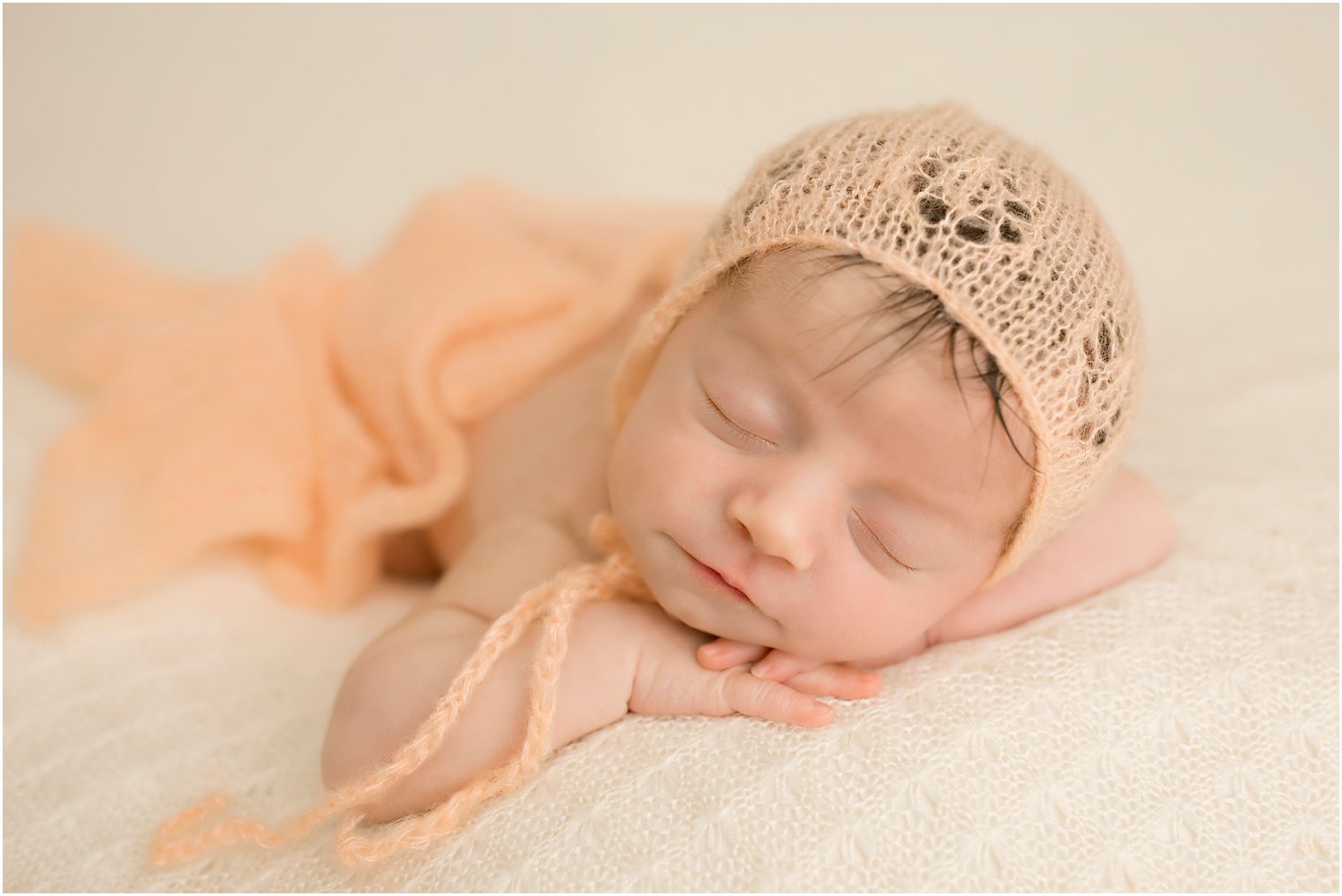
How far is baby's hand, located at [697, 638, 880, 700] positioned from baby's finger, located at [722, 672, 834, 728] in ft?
0.07

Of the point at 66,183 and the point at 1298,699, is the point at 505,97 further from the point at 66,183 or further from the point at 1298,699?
the point at 1298,699

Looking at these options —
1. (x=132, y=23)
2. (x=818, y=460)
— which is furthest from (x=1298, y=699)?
(x=132, y=23)

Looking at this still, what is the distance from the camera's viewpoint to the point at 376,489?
5.30 ft

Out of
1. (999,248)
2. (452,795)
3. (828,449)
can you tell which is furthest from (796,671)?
(999,248)

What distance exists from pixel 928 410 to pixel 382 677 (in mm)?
614

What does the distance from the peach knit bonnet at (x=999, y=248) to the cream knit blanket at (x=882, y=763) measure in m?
0.19

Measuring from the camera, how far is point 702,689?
1121mm

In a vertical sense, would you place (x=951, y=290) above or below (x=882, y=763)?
above

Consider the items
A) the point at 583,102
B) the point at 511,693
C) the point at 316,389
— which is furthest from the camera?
the point at 583,102

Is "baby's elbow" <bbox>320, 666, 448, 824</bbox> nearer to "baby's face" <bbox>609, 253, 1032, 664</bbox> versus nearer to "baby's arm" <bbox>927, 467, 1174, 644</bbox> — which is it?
"baby's face" <bbox>609, 253, 1032, 664</bbox>

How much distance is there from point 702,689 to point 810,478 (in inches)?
10.2

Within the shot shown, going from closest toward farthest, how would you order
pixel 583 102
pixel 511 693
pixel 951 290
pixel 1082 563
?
pixel 951 290
pixel 511 693
pixel 1082 563
pixel 583 102

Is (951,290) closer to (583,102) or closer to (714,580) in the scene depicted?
(714,580)

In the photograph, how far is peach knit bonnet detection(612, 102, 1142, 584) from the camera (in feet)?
3.27
